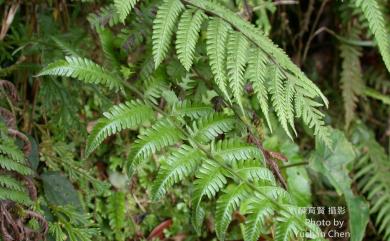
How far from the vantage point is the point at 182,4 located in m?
1.48

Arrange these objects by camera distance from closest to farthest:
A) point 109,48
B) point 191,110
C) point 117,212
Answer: point 191,110
point 109,48
point 117,212

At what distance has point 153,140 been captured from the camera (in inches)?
50.6

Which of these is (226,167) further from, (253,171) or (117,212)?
(117,212)

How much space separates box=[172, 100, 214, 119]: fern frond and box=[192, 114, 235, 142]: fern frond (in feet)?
0.11

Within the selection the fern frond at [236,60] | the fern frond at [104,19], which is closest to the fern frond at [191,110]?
the fern frond at [236,60]

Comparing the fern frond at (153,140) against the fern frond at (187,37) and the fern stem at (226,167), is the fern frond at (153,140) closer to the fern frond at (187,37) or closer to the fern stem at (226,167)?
the fern stem at (226,167)

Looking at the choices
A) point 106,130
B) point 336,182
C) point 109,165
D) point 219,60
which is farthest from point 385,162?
point 106,130

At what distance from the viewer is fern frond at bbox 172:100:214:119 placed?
142cm

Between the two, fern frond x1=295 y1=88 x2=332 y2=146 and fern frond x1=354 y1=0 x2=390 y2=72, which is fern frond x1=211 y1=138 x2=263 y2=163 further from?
fern frond x1=354 y1=0 x2=390 y2=72

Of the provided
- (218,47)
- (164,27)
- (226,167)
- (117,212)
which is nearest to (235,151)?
(226,167)

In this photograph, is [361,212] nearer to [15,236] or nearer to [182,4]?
[182,4]

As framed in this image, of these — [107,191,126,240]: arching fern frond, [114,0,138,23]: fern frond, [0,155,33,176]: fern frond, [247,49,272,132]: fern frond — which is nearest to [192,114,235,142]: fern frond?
[247,49,272,132]: fern frond

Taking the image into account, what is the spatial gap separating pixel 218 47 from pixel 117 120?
13.3 inches

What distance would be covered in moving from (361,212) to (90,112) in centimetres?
122
